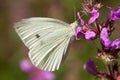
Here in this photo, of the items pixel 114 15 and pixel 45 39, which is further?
pixel 45 39

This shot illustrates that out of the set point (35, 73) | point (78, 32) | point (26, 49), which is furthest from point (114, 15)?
point (26, 49)

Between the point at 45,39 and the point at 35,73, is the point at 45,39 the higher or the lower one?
the higher one

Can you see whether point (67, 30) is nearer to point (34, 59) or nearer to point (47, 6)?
point (34, 59)

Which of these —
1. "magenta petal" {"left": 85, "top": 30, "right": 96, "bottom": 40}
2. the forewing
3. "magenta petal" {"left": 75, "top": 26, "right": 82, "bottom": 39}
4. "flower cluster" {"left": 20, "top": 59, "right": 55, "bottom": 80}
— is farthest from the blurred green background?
"magenta petal" {"left": 85, "top": 30, "right": 96, "bottom": 40}

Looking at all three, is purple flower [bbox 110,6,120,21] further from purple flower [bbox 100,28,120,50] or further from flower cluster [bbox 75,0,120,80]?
purple flower [bbox 100,28,120,50]

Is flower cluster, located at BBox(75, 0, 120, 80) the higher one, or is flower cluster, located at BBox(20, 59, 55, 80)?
flower cluster, located at BBox(75, 0, 120, 80)

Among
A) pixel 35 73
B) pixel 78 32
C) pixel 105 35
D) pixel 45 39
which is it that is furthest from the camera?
pixel 35 73

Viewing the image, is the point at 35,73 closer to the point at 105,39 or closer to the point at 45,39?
the point at 45,39
